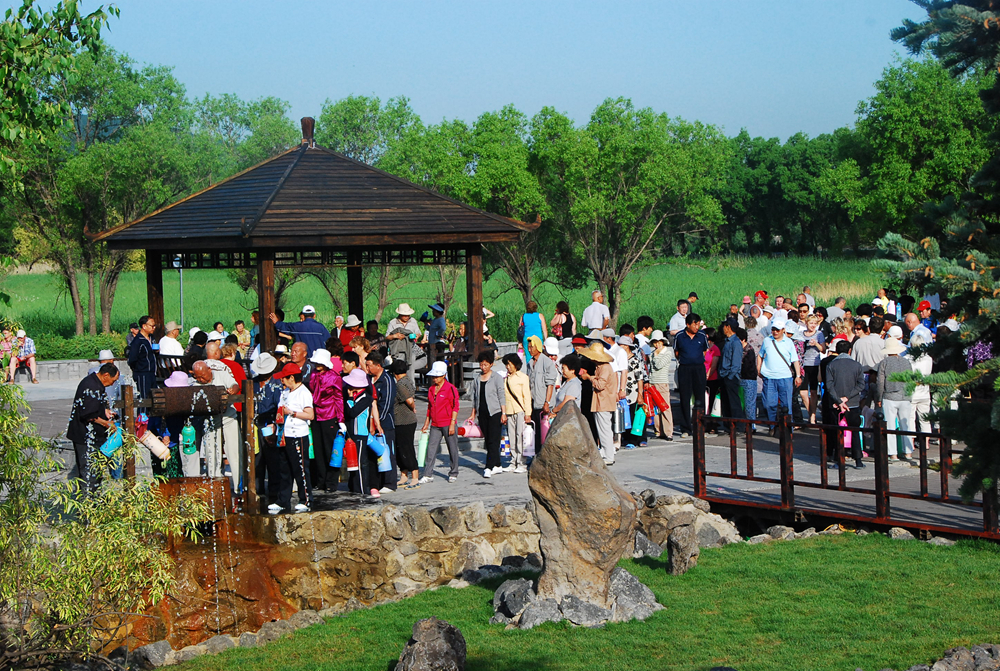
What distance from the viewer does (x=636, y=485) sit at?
12.2 metres

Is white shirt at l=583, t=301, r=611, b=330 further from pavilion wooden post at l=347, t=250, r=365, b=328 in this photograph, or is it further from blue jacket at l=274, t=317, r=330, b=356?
blue jacket at l=274, t=317, r=330, b=356

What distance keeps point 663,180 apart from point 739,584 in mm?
21614

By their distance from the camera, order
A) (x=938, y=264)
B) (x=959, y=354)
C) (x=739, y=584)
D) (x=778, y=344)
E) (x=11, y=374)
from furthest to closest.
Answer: (x=11, y=374) < (x=778, y=344) < (x=739, y=584) < (x=959, y=354) < (x=938, y=264)

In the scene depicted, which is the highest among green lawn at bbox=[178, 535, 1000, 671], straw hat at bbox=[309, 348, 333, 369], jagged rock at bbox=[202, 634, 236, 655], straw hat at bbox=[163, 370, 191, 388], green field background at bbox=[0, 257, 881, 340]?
green field background at bbox=[0, 257, 881, 340]

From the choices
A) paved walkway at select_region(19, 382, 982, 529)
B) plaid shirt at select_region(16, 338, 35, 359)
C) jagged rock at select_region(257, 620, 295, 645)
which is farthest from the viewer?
plaid shirt at select_region(16, 338, 35, 359)

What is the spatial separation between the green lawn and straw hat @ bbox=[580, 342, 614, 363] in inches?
158

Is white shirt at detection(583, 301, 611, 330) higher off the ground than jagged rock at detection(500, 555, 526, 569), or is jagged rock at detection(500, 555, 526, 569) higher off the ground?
white shirt at detection(583, 301, 611, 330)

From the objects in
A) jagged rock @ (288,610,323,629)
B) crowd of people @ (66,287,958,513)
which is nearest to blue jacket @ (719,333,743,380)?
crowd of people @ (66,287,958,513)

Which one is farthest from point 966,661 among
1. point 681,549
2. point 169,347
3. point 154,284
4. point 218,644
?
point 154,284

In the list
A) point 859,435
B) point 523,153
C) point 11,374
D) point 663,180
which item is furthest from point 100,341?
point 859,435

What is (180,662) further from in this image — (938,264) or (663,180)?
(663,180)

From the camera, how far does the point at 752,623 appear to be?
7.86 meters

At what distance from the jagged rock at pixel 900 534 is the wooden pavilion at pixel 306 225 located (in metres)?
9.79

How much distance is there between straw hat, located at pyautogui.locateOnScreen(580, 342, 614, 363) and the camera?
1316 centimetres
